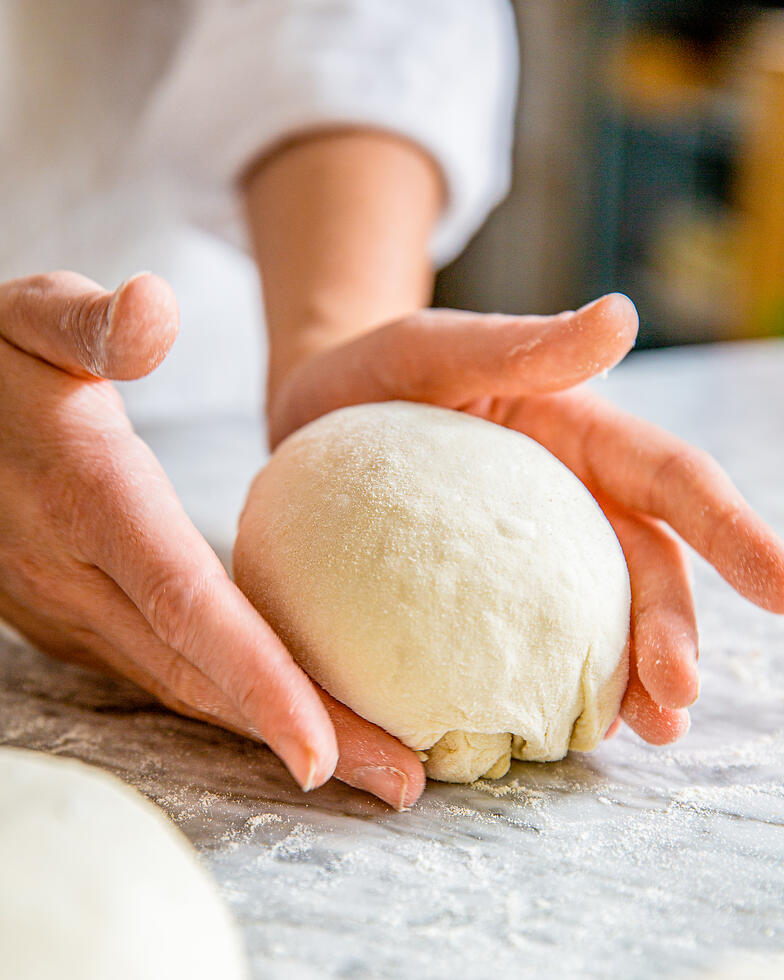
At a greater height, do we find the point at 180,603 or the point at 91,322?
the point at 91,322

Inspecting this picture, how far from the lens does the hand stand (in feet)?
2.44

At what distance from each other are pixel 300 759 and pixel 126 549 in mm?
216

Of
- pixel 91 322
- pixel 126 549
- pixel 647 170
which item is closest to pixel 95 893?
pixel 126 549

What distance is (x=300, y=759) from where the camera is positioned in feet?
2.03

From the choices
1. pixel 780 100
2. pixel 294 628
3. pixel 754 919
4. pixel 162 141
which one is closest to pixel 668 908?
pixel 754 919

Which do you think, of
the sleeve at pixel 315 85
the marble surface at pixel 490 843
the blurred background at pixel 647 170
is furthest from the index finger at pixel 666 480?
the blurred background at pixel 647 170

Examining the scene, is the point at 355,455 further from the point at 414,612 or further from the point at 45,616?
the point at 45,616

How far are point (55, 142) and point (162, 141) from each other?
18 cm

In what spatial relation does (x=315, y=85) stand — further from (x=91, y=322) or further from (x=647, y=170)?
(x=647, y=170)

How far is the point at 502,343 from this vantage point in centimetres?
83

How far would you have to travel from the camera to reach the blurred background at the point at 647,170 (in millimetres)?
3785

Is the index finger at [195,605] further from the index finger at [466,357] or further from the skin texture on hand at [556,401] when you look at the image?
the index finger at [466,357]

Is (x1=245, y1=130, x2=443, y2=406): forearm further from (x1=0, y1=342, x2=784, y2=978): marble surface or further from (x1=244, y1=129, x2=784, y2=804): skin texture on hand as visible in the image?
(x1=0, y1=342, x2=784, y2=978): marble surface

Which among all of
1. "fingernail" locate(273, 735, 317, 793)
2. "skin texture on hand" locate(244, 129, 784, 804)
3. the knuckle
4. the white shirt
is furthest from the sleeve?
"fingernail" locate(273, 735, 317, 793)
